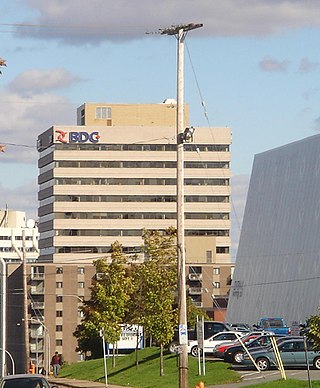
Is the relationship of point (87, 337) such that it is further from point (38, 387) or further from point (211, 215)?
point (211, 215)

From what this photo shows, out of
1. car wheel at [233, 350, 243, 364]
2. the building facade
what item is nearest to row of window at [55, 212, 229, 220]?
the building facade

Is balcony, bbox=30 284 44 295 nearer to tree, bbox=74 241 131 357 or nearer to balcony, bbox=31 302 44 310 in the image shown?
balcony, bbox=31 302 44 310

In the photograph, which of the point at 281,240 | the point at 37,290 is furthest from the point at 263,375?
the point at 37,290

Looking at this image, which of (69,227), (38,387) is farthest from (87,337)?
(69,227)

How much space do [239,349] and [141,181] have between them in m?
117

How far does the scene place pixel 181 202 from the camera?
3659 cm

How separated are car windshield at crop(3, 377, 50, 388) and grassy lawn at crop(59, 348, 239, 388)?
58.5 ft

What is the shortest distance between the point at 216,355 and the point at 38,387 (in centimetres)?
2730

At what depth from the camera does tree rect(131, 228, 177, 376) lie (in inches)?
1994

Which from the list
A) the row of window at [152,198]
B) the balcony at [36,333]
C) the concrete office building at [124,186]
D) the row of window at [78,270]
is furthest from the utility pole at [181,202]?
the row of window at [152,198]

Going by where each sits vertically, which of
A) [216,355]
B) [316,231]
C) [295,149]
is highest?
[295,149]

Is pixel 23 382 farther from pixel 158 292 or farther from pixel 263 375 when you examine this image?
pixel 158 292

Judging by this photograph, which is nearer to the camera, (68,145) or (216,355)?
(216,355)

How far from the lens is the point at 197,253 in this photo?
15325 centimetres
